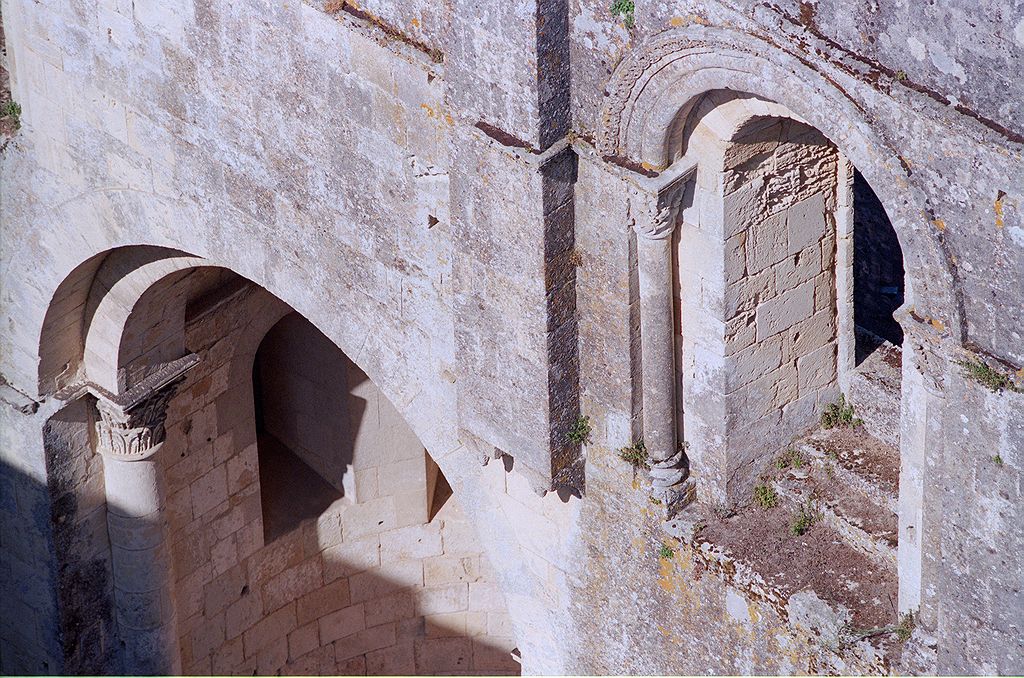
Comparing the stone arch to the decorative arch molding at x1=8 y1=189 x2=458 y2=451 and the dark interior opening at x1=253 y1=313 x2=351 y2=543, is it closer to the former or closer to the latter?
the decorative arch molding at x1=8 y1=189 x2=458 y2=451

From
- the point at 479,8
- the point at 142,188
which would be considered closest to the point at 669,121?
the point at 479,8

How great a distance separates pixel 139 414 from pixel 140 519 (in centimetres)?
81

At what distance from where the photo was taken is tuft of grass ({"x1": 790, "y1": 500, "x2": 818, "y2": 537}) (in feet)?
28.1

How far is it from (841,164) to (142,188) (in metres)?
4.01

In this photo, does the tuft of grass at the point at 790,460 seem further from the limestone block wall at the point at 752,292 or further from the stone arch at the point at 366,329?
the stone arch at the point at 366,329

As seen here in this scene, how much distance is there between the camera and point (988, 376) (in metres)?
6.95

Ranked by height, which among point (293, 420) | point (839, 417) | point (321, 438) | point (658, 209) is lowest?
point (839, 417)

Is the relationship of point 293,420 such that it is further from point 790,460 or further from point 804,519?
point 804,519

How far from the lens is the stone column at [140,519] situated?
1230cm

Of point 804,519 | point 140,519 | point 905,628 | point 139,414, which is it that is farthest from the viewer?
point 140,519

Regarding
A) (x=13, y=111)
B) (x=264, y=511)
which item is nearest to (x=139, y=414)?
(x=264, y=511)

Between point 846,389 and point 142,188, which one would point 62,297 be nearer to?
point 142,188

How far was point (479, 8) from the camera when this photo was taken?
796cm

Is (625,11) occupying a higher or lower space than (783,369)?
higher
